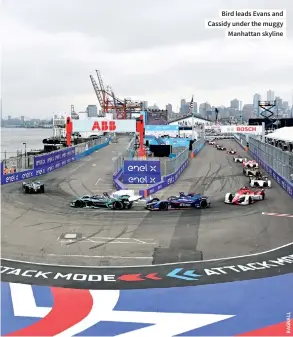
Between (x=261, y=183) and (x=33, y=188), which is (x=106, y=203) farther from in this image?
(x=261, y=183)

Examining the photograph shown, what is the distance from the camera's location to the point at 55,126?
96750 mm

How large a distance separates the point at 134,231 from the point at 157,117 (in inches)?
5496

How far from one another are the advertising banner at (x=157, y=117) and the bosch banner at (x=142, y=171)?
11604 centimetres

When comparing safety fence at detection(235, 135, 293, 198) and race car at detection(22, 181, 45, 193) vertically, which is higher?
safety fence at detection(235, 135, 293, 198)

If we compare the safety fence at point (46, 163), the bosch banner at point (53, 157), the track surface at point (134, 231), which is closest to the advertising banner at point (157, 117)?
the safety fence at point (46, 163)

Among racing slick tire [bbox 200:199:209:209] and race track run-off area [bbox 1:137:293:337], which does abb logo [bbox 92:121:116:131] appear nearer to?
race track run-off area [bbox 1:137:293:337]

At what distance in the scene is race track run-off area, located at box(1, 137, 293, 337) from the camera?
1093 cm

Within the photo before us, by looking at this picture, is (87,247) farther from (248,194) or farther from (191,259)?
(248,194)

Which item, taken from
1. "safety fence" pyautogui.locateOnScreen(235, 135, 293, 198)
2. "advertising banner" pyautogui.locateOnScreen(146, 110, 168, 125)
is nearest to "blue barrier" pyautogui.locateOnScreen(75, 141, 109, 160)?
"safety fence" pyautogui.locateOnScreen(235, 135, 293, 198)

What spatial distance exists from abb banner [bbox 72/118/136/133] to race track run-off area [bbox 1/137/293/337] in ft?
79.5

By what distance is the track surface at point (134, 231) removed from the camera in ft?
54.4

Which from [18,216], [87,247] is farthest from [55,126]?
[87,247]

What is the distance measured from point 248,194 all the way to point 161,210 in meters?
5.87

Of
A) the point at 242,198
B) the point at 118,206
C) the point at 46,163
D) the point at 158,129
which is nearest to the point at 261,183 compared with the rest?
the point at 242,198
